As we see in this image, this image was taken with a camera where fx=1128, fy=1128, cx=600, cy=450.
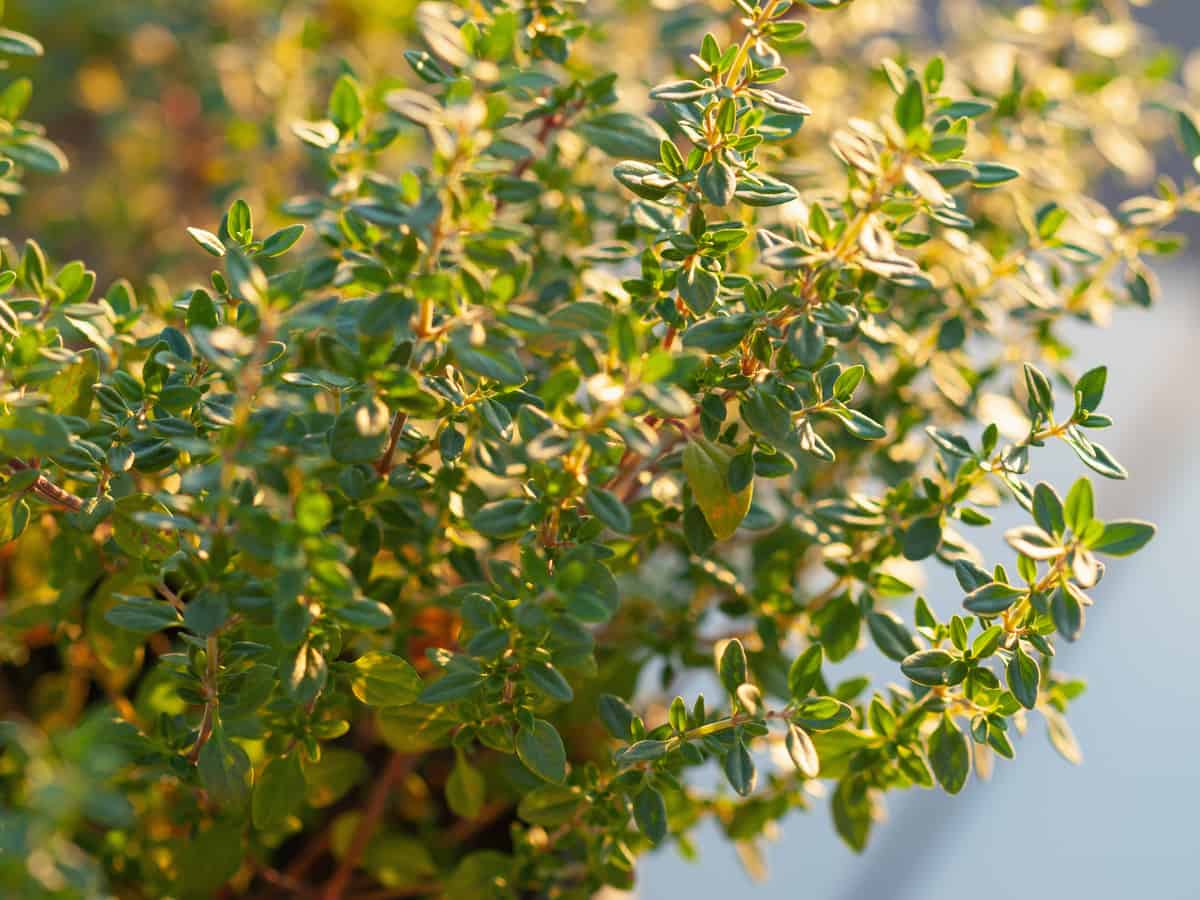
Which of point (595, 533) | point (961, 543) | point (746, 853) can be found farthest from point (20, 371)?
point (746, 853)

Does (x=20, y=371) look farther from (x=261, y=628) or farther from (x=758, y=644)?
(x=758, y=644)

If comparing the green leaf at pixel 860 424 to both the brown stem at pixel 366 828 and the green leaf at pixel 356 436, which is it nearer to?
the green leaf at pixel 356 436

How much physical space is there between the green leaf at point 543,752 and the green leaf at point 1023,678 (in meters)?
0.23

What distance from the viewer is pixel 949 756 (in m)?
0.61

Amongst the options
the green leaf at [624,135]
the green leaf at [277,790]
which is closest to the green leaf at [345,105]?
the green leaf at [624,135]

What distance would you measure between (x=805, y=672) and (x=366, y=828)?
1.21 ft

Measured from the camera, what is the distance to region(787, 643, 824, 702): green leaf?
61 cm

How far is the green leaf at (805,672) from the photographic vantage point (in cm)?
61

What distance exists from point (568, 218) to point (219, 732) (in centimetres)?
44

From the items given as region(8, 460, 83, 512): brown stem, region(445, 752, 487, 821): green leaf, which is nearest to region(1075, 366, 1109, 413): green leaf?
region(445, 752, 487, 821): green leaf

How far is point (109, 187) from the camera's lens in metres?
1.41

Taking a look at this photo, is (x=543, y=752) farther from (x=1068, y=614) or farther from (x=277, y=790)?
(x=1068, y=614)

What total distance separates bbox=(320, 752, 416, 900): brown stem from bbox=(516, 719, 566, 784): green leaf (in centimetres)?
24

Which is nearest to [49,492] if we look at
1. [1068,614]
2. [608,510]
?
[608,510]
